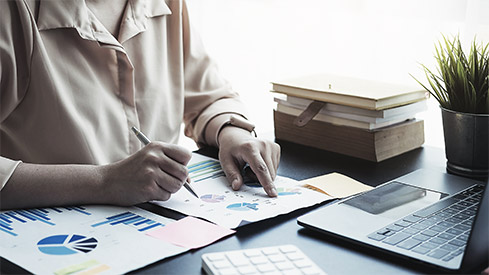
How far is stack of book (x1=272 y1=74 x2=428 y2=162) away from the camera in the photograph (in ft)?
4.66

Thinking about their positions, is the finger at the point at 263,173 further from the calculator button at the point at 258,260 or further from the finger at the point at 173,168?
the calculator button at the point at 258,260

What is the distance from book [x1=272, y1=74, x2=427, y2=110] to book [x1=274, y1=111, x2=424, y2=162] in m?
0.06

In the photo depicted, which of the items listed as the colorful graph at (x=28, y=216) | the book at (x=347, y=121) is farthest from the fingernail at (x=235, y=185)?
the book at (x=347, y=121)

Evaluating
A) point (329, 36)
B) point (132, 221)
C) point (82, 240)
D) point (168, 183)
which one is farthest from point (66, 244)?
point (329, 36)

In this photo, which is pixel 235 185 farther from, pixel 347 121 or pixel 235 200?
pixel 347 121

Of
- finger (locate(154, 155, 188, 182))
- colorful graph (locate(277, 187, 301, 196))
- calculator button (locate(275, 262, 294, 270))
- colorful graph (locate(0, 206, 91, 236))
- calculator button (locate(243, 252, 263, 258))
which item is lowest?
calculator button (locate(275, 262, 294, 270))

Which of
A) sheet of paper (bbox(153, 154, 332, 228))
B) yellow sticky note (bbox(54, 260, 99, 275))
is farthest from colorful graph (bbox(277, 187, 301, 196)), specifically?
yellow sticky note (bbox(54, 260, 99, 275))

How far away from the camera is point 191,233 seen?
3.20 ft

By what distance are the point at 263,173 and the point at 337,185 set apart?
0.15 m

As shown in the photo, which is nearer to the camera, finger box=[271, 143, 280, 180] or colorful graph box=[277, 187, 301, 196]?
colorful graph box=[277, 187, 301, 196]

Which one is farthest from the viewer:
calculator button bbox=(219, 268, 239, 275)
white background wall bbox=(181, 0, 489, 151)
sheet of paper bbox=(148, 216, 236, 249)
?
white background wall bbox=(181, 0, 489, 151)

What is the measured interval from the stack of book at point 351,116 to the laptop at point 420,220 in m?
0.20

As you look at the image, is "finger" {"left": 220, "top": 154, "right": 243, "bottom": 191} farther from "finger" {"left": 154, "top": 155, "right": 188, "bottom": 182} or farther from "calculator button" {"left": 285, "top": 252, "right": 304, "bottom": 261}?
"calculator button" {"left": 285, "top": 252, "right": 304, "bottom": 261}

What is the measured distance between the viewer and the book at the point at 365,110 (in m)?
1.41
